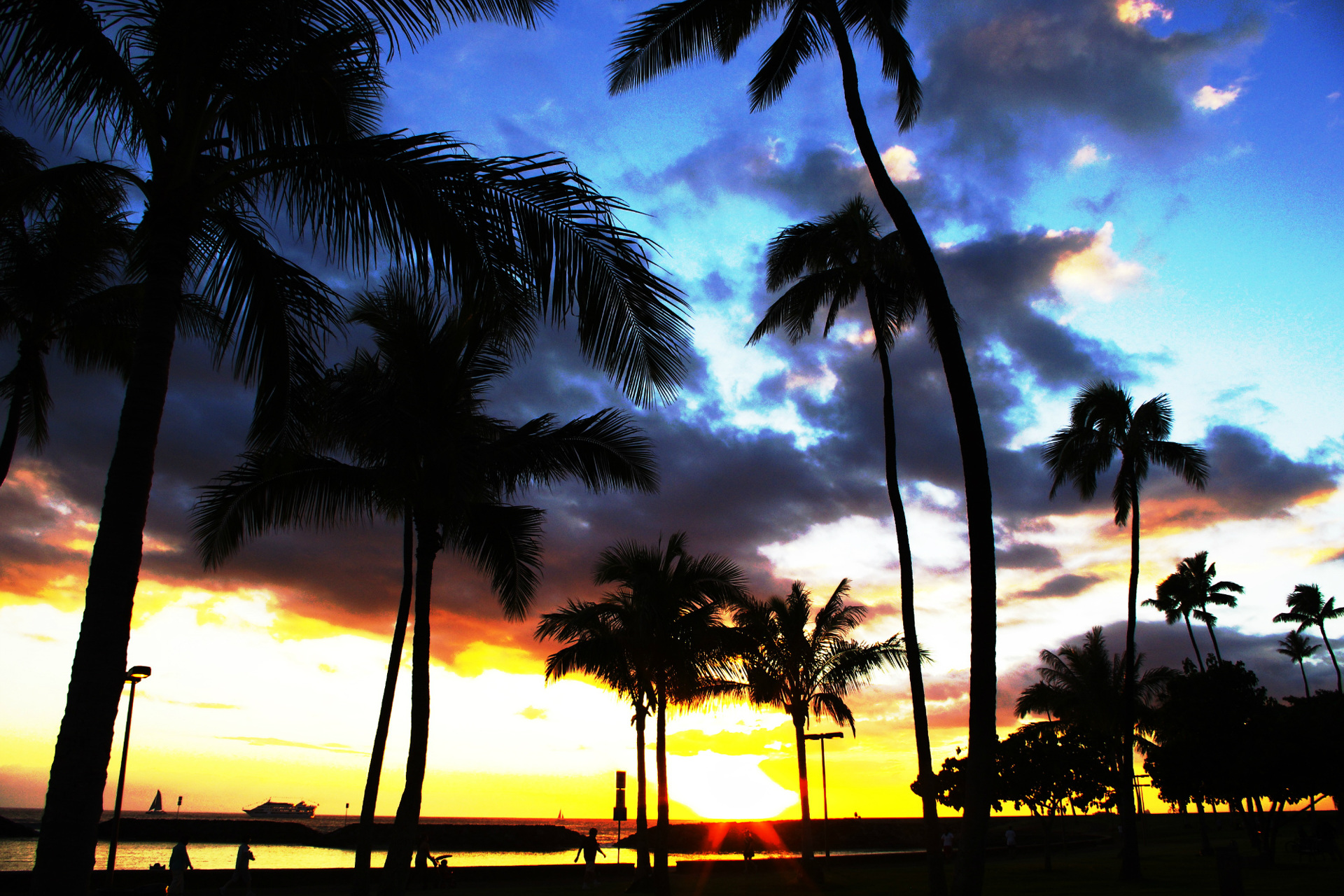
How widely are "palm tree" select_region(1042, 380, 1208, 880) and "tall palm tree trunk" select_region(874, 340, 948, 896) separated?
32.2 ft

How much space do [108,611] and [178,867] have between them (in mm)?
13458

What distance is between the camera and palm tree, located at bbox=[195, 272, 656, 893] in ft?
41.4

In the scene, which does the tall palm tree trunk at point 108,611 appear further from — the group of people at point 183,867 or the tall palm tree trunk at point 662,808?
the tall palm tree trunk at point 662,808

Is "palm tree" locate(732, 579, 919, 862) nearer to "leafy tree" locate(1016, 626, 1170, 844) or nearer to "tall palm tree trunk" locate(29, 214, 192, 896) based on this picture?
"leafy tree" locate(1016, 626, 1170, 844)

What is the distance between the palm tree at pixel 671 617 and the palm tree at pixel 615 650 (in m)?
0.06

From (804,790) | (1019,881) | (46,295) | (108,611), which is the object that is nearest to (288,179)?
(108,611)

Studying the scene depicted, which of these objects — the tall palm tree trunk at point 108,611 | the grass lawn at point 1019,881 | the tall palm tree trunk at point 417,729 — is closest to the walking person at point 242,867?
the tall palm tree trunk at point 417,729

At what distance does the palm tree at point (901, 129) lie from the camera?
727 centimetres

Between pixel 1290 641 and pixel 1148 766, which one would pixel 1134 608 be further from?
pixel 1290 641

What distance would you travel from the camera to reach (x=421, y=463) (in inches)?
518

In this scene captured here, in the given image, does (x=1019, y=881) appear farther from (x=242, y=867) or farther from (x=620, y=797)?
(x=242, y=867)

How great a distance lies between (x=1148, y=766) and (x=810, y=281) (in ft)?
74.8

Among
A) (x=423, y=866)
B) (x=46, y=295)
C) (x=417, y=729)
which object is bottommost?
(x=423, y=866)

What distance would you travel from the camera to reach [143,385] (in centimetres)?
530
